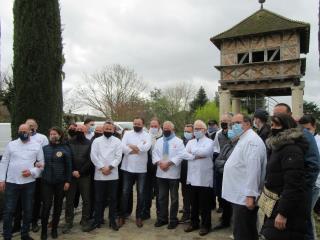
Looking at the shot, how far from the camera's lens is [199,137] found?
6.52 meters

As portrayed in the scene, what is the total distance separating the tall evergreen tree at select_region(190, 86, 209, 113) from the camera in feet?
183

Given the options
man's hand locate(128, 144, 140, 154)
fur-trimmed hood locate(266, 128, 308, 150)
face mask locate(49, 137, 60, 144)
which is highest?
fur-trimmed hood locate(266, 128, 308, 150)

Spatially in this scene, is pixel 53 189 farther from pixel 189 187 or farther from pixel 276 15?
pixel 276 15

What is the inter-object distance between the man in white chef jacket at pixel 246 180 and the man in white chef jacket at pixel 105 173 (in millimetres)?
2762

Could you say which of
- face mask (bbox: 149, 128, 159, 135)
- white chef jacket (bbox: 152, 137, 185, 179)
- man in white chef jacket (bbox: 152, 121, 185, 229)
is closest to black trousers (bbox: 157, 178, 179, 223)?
man in white chef jacket (bbox: 152, 121, 185, 229)

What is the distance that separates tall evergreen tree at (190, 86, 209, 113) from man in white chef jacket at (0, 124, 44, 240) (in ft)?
161

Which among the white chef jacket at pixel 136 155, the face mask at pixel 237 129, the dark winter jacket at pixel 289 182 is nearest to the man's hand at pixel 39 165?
the white chef jacket at pixel 136 155

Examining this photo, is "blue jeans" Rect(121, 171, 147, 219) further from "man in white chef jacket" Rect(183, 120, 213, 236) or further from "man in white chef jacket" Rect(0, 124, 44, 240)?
"man in white chef jacket" Rect(0, 124, 44, 240)

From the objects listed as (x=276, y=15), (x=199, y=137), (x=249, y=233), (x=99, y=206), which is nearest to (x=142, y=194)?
(x=99, y=206)

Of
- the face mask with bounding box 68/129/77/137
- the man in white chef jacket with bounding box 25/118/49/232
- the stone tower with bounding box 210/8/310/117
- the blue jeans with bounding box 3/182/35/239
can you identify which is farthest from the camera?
the stone tower with bounding box 210/8/310/117

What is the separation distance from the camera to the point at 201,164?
6.30 m

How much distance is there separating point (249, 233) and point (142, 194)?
307 cm

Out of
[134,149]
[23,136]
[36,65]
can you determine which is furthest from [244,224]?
[36,65]

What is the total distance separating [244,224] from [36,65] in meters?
6.52
